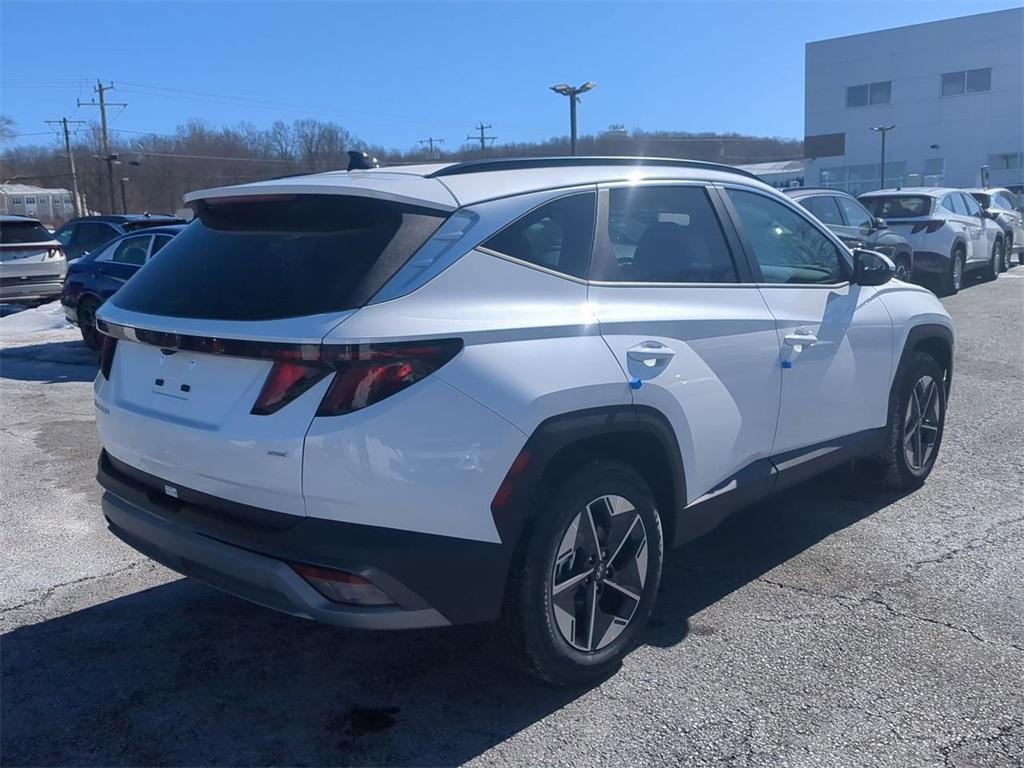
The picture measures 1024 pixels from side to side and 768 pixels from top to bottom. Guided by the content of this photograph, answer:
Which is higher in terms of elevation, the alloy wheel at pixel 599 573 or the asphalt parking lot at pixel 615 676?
the alloy wheel at pixel 599 573

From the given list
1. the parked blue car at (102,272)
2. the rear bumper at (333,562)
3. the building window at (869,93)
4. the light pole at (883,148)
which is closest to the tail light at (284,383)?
the rear bumper at (333,562)

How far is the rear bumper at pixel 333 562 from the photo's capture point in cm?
292

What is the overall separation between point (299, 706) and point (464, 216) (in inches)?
70.7

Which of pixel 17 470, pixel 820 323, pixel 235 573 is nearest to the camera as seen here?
pixel 235 573

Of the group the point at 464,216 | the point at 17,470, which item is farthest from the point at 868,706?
the point at 17,470

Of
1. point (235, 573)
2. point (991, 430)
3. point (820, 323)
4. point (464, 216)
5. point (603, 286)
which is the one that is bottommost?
point (991, 430)

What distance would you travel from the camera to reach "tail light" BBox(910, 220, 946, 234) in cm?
1522

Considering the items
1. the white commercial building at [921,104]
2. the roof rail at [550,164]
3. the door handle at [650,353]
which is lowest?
the door handle at [650,353]

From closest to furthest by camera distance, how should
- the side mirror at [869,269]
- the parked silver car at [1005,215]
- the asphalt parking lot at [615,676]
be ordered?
the asphalt parking lot at [615,676] → the side mirror at [869,269] → the parked silver car at [1005,215]

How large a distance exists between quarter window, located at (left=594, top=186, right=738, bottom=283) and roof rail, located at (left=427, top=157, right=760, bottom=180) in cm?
19

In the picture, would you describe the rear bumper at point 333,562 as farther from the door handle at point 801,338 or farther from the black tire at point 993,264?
the black tire at point 993,264

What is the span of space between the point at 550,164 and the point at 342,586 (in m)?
1.95

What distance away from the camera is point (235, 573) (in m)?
3.07

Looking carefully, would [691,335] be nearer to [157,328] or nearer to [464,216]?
[464,216]
